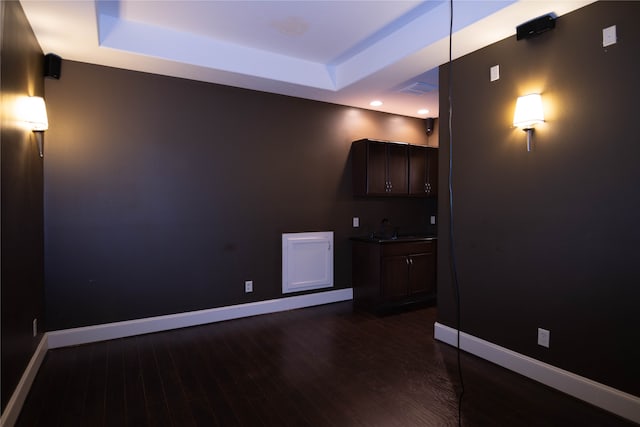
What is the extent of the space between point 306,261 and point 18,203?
9.09ft

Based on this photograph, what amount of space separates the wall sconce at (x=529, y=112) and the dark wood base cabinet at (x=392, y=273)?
1899 mm

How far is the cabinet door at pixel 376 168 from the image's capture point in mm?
4445

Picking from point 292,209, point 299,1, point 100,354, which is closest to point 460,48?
point 299,1

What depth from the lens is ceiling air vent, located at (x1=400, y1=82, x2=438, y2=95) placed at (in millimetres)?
3807

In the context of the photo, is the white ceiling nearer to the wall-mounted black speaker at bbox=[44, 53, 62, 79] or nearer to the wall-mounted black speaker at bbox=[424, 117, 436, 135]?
the wall-mounted black speaker at bbox=[44, 53, 62, 79]

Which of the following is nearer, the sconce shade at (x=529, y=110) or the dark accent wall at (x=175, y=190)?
the sconce shade at (x=529, y=110)

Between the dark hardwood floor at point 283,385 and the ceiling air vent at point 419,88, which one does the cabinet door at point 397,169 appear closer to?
the ceiling air vent at point 419,88

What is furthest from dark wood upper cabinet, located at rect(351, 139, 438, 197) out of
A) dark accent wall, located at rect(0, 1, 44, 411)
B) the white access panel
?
dark accent wall, located at rect(0, 1, 44, 411)

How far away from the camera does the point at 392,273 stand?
13.4 feet

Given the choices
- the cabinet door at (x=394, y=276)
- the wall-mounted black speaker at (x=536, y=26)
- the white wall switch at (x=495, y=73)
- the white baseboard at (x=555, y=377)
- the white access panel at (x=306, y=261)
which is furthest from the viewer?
the white access panel at (x=306, y=261)

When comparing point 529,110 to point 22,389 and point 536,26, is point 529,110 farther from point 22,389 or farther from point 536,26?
point 22,389

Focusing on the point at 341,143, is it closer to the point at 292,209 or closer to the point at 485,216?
the point at 292,209

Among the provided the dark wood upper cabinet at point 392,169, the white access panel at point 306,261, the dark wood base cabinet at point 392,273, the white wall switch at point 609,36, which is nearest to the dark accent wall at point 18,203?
the white access panel at point 306,261

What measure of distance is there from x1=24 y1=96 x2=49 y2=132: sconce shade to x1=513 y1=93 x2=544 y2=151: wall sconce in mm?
3443
